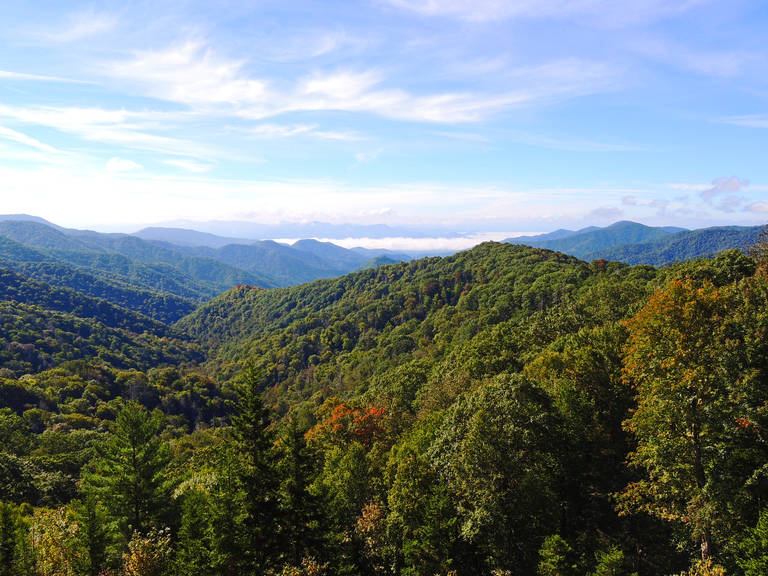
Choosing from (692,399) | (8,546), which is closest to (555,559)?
(692,399)

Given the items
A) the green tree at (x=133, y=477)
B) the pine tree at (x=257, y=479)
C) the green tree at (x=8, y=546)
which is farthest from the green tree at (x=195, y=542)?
the green tree at (x=8, y=546)

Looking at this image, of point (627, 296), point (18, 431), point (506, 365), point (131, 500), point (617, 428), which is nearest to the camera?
point (131, 500)

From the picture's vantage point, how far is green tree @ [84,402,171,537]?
29312 mm

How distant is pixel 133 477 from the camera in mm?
29500

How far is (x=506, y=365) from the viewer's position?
5484cm

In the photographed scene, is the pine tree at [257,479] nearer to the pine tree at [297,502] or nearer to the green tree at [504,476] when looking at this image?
the pine tree at [297,502]

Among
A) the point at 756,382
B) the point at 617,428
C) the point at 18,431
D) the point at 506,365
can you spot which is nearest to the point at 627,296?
the point at 506,365

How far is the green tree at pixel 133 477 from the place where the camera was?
29.3 m

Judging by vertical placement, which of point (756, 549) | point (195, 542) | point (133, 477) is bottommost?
point (133, 477)

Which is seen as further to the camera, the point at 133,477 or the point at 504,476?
the point at 133,477

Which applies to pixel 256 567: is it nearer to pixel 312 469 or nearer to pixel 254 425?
pixel 312 469

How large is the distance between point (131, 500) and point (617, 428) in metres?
38.4

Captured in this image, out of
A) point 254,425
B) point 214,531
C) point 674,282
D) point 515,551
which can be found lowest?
point 515,551

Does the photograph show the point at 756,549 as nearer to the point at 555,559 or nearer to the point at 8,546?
the point at 555,559
